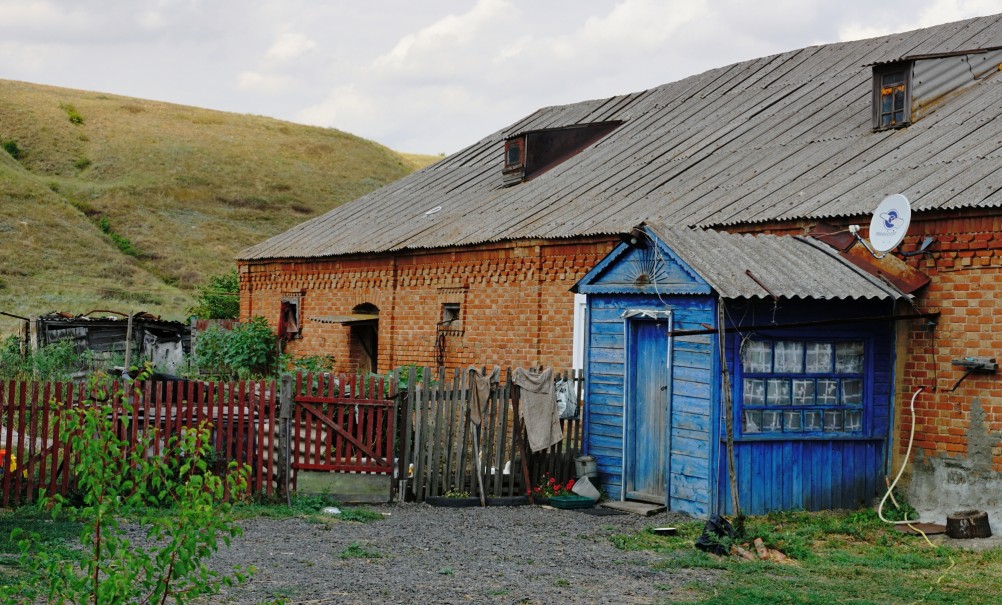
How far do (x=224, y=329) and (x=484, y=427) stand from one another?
13.7 metres

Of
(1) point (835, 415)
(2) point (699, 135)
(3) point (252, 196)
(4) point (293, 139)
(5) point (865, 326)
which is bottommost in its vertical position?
(1) point (835, 415)

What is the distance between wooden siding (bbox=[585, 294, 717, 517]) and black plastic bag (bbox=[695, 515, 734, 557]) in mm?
1317

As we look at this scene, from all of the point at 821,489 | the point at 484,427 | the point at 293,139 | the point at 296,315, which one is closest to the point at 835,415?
the point at 821,489

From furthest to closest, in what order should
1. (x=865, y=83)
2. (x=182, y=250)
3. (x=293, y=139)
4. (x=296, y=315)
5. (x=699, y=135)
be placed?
1. (x=293, y=139)
2. (x=182, y=250)
3. (x=296, y=315)
4. (x=699, y=135)
5. (x=865, y=83)

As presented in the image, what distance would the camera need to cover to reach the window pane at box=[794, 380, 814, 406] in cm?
1166

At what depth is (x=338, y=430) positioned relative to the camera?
39.4 ft

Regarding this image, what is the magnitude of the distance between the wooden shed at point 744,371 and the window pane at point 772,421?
0.01 m

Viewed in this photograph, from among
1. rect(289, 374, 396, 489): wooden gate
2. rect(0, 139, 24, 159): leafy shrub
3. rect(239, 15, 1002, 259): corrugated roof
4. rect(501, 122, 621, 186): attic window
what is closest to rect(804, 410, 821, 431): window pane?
rect(239, 15, 1002, 259): corrugated roof

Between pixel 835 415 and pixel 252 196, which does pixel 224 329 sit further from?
pixel 252 196

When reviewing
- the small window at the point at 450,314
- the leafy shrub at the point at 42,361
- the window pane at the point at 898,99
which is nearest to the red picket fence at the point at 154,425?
the small window at the point at 450,314

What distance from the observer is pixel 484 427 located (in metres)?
12.6

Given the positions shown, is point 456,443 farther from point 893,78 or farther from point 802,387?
point 893,78

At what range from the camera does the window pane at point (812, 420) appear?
38.4 feet

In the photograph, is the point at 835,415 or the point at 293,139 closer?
the point at 835,415
